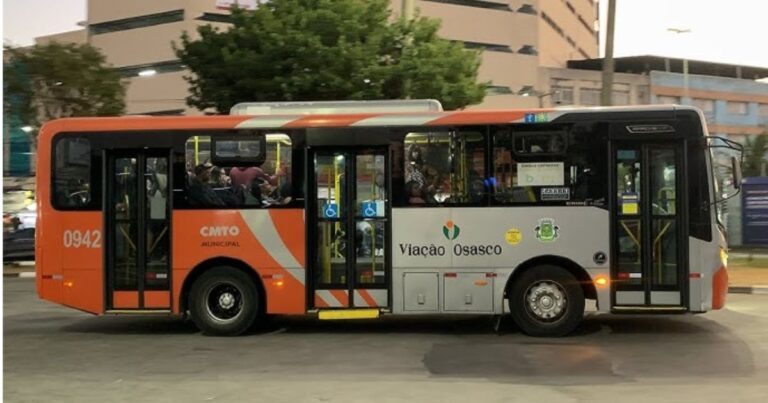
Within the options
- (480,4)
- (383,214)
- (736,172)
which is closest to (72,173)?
(383,214)

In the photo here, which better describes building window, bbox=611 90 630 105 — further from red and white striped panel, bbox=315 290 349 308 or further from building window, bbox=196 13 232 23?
red and white striped panel, bbox=315 290 349 308

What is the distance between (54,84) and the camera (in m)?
21.4

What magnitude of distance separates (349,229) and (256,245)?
4.12 ft

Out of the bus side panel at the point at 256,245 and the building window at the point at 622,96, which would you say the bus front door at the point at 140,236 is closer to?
the bus side panel at the point at 256,245

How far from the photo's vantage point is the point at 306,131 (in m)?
9.47

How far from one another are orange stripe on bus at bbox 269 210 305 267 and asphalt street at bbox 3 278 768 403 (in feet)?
3.83

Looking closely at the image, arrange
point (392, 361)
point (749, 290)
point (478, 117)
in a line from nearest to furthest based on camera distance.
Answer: point (392, 361)
point (478, 117)
point (749, 290)

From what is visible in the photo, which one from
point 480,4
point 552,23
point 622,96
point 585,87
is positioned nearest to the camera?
point 585,87

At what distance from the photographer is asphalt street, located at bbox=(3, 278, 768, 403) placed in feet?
21.6

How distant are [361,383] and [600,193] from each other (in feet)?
13.5

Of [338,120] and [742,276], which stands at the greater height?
[338,120]

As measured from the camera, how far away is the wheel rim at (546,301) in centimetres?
922

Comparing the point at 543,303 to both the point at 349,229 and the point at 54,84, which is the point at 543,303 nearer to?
the point at 349,229

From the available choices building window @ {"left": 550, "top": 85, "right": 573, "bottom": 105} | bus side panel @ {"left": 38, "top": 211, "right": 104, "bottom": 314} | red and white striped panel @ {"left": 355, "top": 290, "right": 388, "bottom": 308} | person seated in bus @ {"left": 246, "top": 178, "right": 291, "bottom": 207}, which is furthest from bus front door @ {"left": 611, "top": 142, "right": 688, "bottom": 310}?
building window @ {"left": 550, "top": 85, "right": 573, "bottom": 105}
